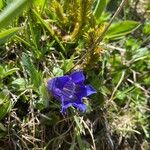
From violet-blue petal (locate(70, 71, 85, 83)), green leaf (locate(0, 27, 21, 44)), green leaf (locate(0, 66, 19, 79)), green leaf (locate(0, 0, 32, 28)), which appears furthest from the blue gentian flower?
green leaf (locate(0, 0, 32, 28))

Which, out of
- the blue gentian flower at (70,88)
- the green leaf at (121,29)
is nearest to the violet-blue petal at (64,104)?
the blue gentian flower at (70,88)

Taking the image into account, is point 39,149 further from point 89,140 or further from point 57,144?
point 89,140

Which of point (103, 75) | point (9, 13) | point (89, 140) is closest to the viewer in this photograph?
point (9, 13)

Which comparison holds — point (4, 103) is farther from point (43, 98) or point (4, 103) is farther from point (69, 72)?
point (69, 72)

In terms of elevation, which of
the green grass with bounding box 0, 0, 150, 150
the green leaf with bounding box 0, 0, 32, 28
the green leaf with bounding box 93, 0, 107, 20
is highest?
the green leaf with bounding box 0, 0, 32, 28

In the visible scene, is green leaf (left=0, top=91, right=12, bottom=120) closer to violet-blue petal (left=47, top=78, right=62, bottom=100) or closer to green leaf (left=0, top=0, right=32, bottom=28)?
violet-blue petal (left=47, top=78, right=62, bottom=100)

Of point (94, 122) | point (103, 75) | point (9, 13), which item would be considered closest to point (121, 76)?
point (103, 75)
